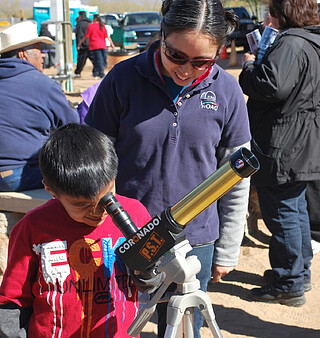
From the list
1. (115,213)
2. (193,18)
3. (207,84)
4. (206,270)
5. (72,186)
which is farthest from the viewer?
(206,270)

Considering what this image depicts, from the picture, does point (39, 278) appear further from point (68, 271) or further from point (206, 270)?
point (206, 270)

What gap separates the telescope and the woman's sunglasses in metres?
0.69

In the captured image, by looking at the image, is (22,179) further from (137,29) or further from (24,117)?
(137,29)

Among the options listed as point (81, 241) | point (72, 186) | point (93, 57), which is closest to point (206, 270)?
point (81, 241)

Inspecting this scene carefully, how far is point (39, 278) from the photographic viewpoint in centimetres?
169

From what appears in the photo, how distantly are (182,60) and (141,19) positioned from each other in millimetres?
20030

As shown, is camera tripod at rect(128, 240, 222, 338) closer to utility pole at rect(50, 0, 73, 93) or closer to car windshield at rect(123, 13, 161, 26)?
utility pole at rect(50, 0, 73, 93)

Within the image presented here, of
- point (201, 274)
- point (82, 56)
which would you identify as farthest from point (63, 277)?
point (82, 56)

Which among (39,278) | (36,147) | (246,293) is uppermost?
(39,278)

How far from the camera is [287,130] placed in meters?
3.60

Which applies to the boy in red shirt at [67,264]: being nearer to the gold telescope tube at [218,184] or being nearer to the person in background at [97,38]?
the gold telescope tube at [218,184]

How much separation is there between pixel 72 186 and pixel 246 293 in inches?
111

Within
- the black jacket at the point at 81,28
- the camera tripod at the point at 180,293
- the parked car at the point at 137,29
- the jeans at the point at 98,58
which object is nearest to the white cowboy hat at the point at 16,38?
the camera tripod at the point at 180,293

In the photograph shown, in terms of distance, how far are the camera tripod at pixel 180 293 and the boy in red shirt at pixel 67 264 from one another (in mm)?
Result: 253
